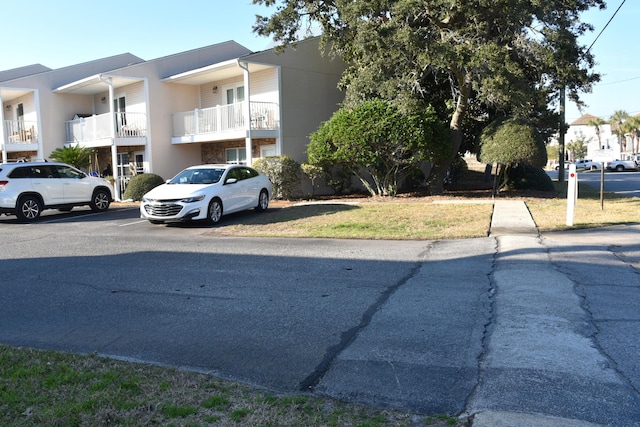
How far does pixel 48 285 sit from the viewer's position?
25.2 ft

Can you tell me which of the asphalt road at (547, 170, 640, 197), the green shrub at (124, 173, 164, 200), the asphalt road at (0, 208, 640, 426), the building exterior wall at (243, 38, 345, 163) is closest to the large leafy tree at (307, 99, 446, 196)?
the building exterior wall at (243, 38, 345, 163)

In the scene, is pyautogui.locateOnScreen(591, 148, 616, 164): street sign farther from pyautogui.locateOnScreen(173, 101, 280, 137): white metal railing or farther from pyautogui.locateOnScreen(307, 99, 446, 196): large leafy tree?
pyautogui.locateOnScreen(173, 101, 280, 137): white metal railing

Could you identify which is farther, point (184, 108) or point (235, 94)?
point (184, 108)

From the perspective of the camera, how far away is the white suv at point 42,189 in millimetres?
15195

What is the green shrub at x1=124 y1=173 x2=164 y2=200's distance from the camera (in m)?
20.8

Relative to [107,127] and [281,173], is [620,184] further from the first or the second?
[107,127]

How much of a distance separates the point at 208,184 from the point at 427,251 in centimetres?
668

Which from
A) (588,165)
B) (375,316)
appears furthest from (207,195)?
(588,165)

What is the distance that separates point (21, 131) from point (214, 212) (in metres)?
18.9

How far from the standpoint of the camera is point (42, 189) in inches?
629

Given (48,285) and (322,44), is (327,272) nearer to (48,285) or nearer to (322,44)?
(48,285)

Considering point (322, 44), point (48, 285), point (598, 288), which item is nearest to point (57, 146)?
point (322, 44)

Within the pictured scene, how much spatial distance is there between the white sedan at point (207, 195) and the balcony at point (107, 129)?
9.43 metres

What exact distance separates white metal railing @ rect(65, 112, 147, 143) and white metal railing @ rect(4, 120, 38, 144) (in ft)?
6.45
